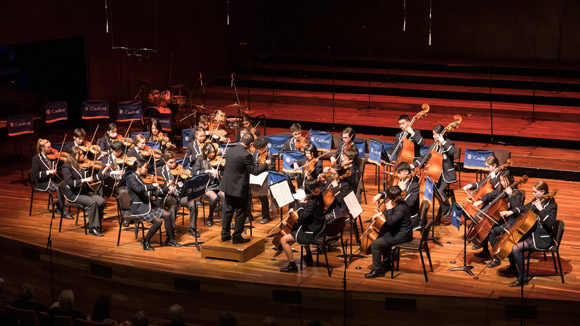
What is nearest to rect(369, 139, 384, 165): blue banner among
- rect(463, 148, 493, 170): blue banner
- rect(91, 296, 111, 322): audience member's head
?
rect(463, 148, 493, 170): blue banner

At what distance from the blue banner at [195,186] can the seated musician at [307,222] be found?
117 centimetres

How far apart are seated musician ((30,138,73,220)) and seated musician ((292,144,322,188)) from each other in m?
2.85

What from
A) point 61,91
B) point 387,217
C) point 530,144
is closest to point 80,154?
point 387,217

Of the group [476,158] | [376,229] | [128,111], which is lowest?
[376,229]

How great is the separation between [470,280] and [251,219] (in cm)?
263

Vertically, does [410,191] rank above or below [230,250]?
above

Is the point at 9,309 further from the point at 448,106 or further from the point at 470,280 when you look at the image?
the point at 448,106

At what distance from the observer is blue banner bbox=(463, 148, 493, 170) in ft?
30.2

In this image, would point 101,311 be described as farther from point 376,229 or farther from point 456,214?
point 456,214

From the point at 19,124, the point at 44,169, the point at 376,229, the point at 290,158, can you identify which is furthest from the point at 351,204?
the point at 19,124

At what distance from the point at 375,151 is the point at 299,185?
1.03m

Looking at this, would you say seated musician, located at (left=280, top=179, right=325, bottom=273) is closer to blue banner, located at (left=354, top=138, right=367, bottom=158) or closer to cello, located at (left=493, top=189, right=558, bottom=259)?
cello, located at (left=493, top=189, right=558, bottom=259)

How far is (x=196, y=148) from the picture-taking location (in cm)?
934

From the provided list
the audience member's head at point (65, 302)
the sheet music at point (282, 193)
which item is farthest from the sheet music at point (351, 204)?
the audience member's head at point (65, 302)
